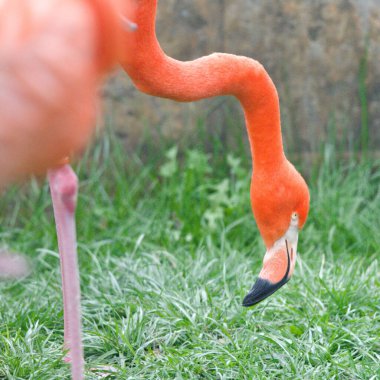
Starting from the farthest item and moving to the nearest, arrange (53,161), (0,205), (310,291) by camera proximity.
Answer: (0,205)
(310,291)
(53,161)

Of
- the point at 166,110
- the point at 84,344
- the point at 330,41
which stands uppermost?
the point at 330,41

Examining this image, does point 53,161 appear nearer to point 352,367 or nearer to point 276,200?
point 276,200

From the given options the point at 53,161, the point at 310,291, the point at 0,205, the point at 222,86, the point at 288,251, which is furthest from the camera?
the point at 0,205

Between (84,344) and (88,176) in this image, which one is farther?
(88,176)

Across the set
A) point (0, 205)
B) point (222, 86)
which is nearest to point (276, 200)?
point (222, 86)

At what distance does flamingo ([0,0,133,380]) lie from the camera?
181 centimetres

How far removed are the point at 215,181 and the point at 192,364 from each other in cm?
193

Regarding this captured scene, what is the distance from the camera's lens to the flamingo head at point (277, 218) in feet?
9.82

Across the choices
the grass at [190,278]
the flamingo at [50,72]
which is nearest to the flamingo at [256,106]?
the grass at [190,278]

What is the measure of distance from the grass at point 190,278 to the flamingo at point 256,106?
29 centimetres

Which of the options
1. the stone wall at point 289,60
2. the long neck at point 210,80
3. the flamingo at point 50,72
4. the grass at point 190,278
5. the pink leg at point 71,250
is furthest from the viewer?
the stone wall at point 289,60

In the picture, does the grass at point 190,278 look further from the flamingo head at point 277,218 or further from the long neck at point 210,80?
the long neck at point 210,80

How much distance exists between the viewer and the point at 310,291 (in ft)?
11.3

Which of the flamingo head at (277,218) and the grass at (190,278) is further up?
the flamingo head at (277,218)
